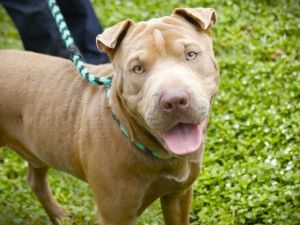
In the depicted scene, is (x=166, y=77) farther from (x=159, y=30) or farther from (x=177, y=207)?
(x=177, y=207)

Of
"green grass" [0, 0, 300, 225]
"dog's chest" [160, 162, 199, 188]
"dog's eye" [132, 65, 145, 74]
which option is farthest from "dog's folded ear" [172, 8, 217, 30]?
"green grass" [0, 0, 300, 225]

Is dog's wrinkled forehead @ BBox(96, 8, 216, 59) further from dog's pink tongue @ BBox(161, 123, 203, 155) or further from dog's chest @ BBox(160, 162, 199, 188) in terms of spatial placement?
dog's chest @ BBox(160, 162, 199, 188)

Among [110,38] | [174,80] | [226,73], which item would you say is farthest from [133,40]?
[226,73]

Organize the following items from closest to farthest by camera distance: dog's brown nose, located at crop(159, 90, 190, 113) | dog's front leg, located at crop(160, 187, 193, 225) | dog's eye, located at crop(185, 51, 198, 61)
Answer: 1. dog's brown nose, located at crop(159, 90, 190, 113)
2. dog's eye, located at crop(185, 51, 198, 61)
3. dog's front leg, located at crop(160, 187, 193, 225)

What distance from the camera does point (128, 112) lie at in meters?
3.50

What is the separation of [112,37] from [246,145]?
2014mm

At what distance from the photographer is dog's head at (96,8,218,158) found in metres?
3.18

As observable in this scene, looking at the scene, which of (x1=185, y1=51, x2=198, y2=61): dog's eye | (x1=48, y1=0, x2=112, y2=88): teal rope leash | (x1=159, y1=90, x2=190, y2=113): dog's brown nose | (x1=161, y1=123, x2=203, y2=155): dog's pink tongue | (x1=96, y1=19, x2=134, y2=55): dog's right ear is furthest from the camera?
(x1=48, y1=0, x2=112, y2=88): teal rope leash

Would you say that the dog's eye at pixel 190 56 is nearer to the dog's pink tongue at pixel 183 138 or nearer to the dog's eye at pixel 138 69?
the dog's eye at pixel 138 69

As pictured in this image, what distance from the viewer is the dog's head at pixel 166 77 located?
3.18m

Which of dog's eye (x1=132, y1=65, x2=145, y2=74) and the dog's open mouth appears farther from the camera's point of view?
dog's eye (x1=132, y1=65, x2=145, y2=74)

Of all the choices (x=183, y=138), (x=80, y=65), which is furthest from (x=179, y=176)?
(x=80, y=65)

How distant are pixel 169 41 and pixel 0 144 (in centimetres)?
178

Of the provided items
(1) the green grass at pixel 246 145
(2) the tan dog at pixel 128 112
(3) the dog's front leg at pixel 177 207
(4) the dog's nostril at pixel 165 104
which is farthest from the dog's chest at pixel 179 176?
(1) the green grass at pixel 246 145
